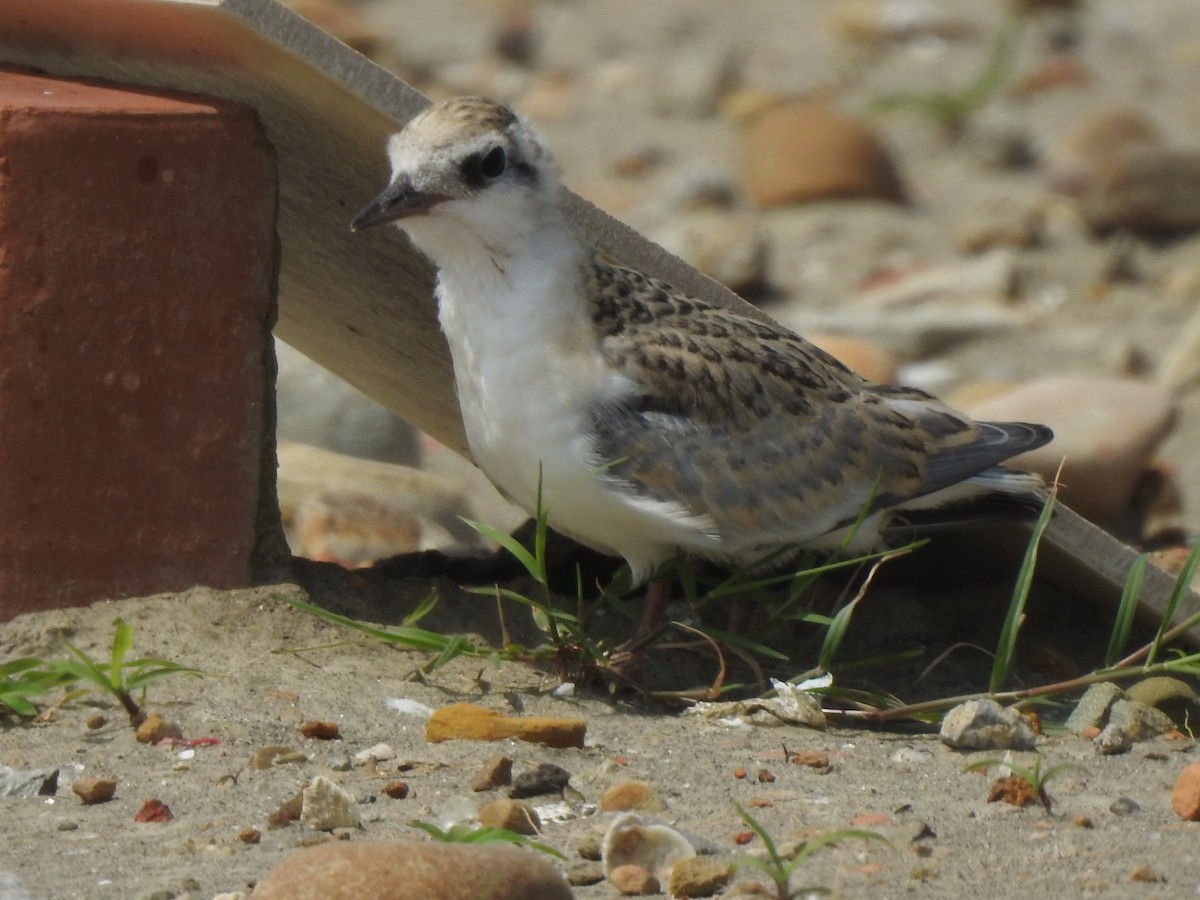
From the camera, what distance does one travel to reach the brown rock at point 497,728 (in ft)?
13.3

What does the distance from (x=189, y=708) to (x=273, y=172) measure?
1.27m

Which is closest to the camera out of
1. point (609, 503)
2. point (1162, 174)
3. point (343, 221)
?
point (609, 503)

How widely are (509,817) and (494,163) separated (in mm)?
1595

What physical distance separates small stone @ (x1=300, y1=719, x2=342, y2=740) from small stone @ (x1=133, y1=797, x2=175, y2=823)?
0.42 m

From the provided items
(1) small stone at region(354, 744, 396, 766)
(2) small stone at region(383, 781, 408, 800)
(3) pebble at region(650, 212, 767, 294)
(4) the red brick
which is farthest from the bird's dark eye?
(3) pebble at region(650, 212, 767, 294)

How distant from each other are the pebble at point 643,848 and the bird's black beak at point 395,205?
1523 millimetres

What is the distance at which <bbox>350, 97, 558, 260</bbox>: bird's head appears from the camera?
4328mm

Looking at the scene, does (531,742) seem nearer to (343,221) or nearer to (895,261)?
(343,221)

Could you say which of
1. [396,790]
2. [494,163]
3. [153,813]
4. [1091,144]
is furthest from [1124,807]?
[1091,144]

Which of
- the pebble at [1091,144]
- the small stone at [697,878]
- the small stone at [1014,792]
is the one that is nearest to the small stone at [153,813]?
the small stone at [697,878]

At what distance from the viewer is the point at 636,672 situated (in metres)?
4.59

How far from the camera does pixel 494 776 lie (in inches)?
148

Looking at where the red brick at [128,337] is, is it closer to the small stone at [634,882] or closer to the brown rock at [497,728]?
the brown rock at [497,728]

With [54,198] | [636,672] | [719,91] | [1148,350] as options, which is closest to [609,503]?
[636,672]
